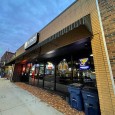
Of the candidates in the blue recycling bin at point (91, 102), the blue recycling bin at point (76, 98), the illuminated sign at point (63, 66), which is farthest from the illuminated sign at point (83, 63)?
the blue recycling bin at point (91, 102)

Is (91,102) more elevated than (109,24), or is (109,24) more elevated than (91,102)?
(109,24)

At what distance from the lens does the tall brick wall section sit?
3182 millimetres

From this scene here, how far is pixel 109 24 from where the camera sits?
11.0ft

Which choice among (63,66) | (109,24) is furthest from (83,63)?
(109,24)

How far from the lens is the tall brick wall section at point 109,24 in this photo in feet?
10.4

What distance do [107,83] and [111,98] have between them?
48 cm

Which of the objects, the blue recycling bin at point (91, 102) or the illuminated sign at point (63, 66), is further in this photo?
the illuminated sign at point (63, 66)

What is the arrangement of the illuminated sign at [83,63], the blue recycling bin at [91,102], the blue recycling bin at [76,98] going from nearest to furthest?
1. the blue recycling bin at [91,102]
2. the blue recycling bin at [76,98]
3. the illuminated sign at [83,63]

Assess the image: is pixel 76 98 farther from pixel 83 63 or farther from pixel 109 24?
pixel 109 24

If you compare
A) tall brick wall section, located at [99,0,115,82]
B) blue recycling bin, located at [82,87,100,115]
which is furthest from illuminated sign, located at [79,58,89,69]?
tall brick wall section, located at [99,0,115,82]

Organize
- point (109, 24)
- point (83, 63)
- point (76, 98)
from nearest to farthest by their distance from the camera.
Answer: point (109, 24) → point (76, 98) → point (83, 63)

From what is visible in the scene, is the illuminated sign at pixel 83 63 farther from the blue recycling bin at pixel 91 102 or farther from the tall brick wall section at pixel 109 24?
the tall brick wall section at pixel 109 24

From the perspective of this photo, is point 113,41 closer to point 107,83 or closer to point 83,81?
point 107,83

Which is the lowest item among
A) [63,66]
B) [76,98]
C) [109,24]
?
[76,98]
